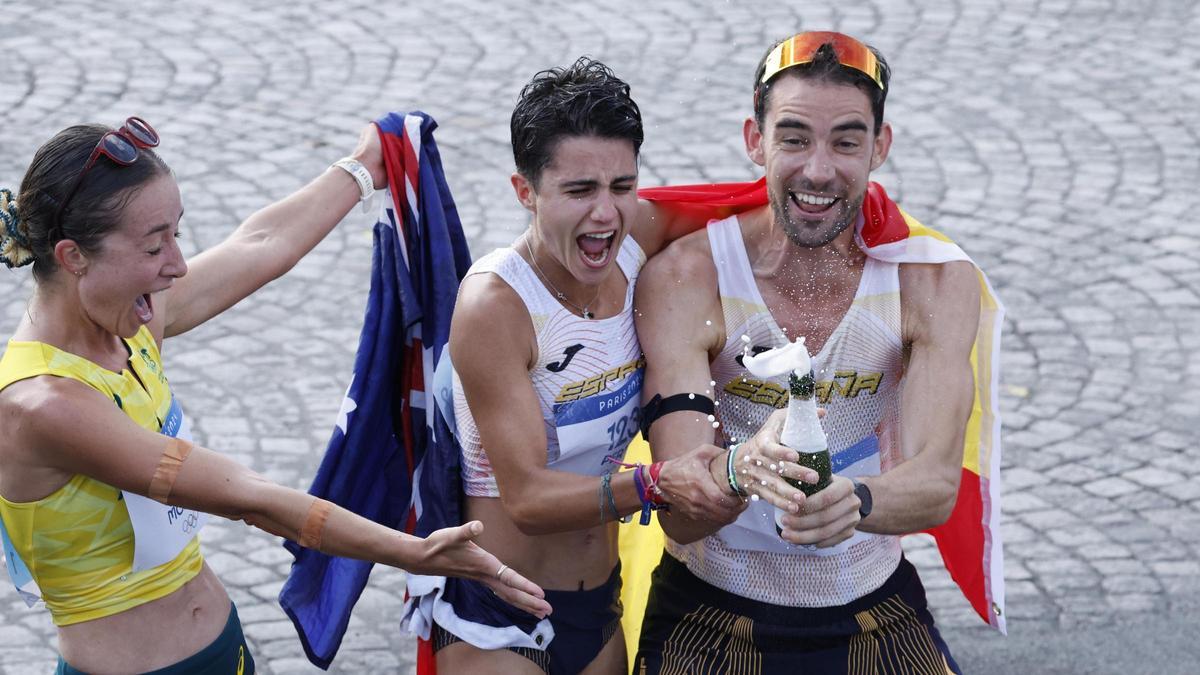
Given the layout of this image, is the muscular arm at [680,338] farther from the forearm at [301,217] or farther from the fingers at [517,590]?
the forearm at [301,217]

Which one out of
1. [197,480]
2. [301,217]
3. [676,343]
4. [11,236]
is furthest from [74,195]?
[676,343]

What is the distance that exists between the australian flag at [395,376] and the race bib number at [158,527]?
575 millimetres

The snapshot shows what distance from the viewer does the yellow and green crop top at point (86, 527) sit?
3303mm

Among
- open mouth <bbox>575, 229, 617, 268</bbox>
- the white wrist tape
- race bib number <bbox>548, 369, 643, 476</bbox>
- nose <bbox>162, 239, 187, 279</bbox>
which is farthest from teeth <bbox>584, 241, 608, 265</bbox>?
nose <bbox>162, 239, 187, 279</bbox>

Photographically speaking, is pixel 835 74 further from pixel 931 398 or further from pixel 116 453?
pixel 116 453

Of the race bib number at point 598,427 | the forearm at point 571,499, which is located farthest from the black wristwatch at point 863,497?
the race bib number at point 598,427

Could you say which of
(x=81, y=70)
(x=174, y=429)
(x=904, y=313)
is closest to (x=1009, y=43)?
(x=81, y=70)

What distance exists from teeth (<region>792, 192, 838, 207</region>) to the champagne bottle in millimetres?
650

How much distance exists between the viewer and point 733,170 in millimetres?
8805

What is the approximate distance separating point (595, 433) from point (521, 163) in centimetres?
70

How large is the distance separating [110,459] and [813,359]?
5.71 ft

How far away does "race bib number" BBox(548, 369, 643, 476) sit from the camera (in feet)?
12.2

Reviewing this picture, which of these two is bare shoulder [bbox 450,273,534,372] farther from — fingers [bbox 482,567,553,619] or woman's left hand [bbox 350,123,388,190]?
woman's left hand [bbox 350,123,388,190]

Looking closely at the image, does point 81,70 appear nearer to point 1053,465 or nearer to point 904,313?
point 1053,465
